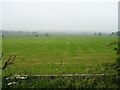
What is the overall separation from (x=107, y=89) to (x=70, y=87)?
102cm

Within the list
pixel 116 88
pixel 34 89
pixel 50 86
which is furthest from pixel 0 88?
pixel 116 88

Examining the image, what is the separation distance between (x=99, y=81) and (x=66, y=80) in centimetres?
100

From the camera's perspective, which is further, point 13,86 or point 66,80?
point 66,80

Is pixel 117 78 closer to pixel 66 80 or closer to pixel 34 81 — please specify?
pixel 66 80

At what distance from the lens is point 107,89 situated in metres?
4.11

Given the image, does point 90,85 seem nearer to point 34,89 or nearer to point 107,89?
point 107,89

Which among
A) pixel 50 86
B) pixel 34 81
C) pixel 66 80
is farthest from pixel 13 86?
pixel 66 80

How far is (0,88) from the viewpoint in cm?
413

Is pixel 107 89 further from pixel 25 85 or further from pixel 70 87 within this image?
pixel 25 85

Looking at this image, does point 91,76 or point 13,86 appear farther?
point 91,76

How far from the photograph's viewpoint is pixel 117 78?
4.55m

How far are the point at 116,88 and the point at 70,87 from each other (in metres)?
1.27

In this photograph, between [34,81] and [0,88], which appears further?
[34,81]

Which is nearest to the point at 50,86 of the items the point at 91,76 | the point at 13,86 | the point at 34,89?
the point at 34,89
